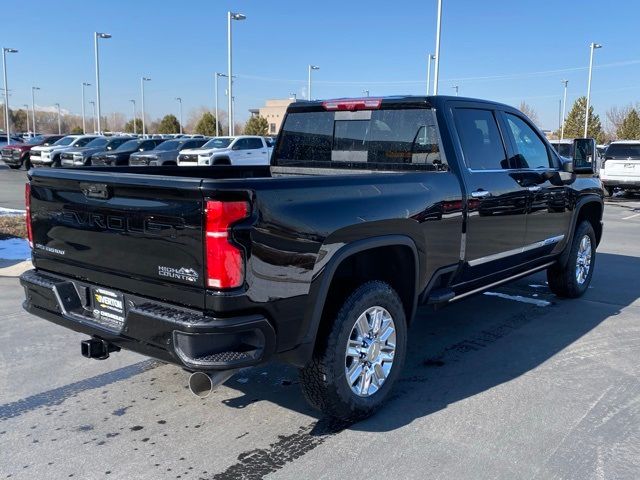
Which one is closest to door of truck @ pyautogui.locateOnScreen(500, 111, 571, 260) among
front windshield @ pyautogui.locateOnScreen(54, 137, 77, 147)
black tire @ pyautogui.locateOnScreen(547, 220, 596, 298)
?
black tire @ pyautogui.locateOnScreen(547, 220, 596, 298)

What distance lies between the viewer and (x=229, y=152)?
23.7 metres

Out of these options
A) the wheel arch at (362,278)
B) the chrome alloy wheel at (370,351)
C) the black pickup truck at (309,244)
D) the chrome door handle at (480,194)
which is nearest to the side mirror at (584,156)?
the black pickup truck at (309,244)

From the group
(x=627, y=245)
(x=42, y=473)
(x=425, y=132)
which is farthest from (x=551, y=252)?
(x=627, y=245)

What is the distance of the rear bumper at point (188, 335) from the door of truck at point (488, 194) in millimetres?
2166

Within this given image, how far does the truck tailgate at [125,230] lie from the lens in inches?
115

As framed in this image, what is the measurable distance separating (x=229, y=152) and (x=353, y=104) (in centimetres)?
1927

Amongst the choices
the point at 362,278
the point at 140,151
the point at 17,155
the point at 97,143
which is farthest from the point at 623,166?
the point at 17,155

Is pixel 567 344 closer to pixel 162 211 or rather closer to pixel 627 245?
pixel 162 211

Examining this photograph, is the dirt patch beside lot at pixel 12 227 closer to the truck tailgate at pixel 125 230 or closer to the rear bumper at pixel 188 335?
the truck tailgate at pixel 125 230

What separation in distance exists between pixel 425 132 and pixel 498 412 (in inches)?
81.3

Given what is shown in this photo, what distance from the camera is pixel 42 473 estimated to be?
3.10 meters

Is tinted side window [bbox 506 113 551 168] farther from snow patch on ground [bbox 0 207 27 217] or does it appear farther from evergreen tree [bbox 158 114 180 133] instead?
evergreen tree [bbox 158 114 180 133]

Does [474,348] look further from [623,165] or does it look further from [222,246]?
[623,165]

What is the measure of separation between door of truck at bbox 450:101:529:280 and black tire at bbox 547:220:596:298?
4.96 feet
